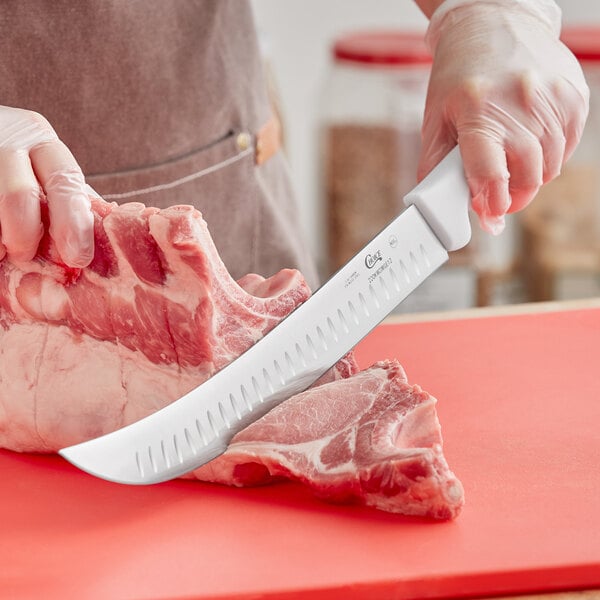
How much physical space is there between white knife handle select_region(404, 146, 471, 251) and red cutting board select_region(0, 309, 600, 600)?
291 millimetres

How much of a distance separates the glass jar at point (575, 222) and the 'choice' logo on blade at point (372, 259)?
8.35 feet

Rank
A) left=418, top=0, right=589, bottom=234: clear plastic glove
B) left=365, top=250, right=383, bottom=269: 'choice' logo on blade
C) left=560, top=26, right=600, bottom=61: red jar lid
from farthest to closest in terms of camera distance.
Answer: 1. left=560, top=26, right=600, bottom=61: red jar lid
2. left=418, top=0, right=589, bottom=234: clear plastic glove
3. left=365, top=250, right=383, bottom=269: 'choice' logo on blade

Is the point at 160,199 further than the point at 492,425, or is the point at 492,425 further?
the point at 160,199

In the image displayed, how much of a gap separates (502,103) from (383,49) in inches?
89.0

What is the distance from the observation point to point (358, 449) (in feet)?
4.83

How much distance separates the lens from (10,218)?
156 centimetres

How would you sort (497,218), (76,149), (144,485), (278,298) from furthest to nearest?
(76,149) < (497,218) < (278,298) < (144,485)

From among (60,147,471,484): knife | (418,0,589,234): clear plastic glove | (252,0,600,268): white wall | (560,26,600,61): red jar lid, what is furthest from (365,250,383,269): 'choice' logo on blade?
(252,0,600,268): white wall

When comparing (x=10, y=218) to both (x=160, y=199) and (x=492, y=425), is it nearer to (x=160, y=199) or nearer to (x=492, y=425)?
(x=160, y=199)

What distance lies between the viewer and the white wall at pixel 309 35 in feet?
15.8

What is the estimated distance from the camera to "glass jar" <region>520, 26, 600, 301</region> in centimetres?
407

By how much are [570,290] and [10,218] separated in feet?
9.59

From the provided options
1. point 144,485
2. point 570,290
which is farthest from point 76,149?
point 570,290

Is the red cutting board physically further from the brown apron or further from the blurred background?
the blurred background
